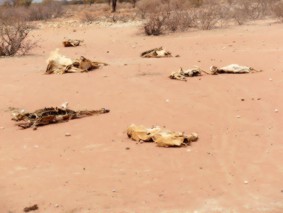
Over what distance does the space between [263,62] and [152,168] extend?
284 inches

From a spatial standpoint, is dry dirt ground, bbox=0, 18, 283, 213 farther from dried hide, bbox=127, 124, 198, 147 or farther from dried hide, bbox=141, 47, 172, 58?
dried hide, bbox=141, 47, 172, 58

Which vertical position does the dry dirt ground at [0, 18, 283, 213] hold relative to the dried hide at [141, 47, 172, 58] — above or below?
above

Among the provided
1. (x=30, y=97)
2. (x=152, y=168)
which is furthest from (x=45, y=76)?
(x=152, y=168)

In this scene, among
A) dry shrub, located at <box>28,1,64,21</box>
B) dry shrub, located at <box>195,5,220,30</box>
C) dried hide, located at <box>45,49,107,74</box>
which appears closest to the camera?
dried hide, located at <box>45,49,107,74</box>

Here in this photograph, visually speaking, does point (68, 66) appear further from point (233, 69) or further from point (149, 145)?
point (149, 145)

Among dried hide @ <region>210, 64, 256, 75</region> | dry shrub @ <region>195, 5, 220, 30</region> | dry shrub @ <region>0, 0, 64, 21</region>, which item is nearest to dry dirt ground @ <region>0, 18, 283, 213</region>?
dried hide @ <region>210, 64, 256, 75</region>

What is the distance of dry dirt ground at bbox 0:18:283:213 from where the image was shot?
5.44m

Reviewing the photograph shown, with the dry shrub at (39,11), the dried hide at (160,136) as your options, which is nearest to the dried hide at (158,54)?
the dried hide at (160,136)

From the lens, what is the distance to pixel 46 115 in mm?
8656

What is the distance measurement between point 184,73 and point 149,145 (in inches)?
185

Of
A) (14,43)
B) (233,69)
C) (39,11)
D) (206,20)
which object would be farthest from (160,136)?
(39,11)

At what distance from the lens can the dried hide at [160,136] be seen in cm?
704

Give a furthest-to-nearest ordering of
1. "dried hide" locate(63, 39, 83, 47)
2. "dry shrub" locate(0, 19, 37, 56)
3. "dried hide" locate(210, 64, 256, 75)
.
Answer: "dried hide" locate(63, 39, 83, 47)
"dry shrub" locate(0, 19, 37, 56)
"dried hide" locate(210, 64, 256, 75)

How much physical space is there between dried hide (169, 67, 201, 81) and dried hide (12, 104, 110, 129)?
2803 mm
